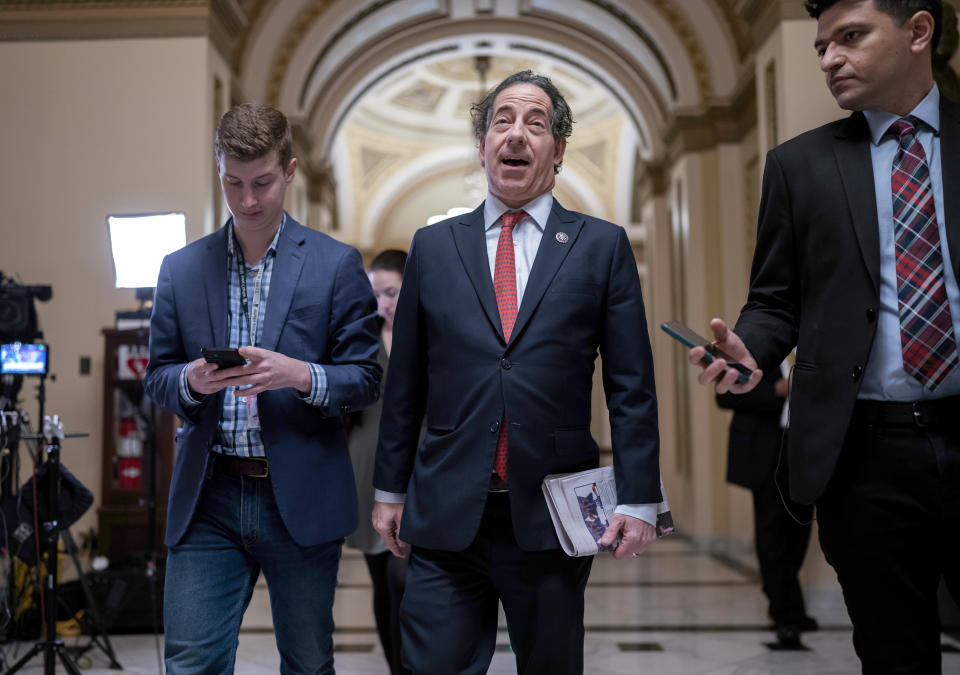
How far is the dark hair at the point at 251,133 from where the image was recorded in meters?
2.20

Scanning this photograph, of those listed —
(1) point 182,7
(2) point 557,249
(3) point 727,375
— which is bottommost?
(3) point 727,375

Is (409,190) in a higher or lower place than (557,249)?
higher

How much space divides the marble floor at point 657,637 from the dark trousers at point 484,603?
2553 millimetres

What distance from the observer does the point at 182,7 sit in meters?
6.86

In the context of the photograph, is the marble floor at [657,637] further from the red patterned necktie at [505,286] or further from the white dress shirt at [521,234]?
the white dress shirt at [521,234]

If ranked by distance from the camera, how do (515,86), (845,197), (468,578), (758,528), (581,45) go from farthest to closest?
(581,45) → (758,528) → (515,86) → (468,578) → (845,197)

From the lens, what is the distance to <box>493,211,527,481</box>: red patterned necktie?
2.12 meters

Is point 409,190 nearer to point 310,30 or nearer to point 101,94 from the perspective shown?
point 310,30

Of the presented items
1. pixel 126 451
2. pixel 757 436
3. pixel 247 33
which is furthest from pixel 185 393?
pixel 247 33

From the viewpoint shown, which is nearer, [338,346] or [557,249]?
[557,249]

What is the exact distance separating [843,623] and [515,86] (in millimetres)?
4468

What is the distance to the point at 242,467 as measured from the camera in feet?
7.29

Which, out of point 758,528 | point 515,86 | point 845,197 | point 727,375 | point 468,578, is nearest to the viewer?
point 727,375

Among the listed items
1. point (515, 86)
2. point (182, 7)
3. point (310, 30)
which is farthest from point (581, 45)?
point (515, 86)
